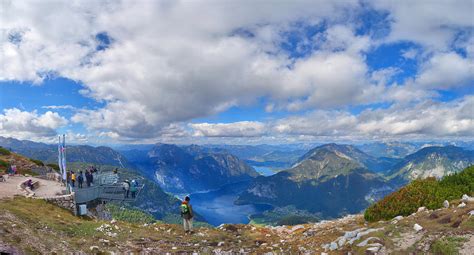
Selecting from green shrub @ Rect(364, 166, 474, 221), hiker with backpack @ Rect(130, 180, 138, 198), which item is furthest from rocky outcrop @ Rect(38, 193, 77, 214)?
green shrub @ Rect(364, 166, 474, 221)

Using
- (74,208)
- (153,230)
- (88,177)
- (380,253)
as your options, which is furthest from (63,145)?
(380,253)

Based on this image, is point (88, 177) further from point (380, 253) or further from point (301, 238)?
→ point (380, 253)

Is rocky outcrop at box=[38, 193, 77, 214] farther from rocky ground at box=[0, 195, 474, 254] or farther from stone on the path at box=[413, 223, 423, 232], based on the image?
stone on the path at box=[413, 223, 423, 232]

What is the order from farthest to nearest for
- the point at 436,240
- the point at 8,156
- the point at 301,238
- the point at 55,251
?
the point at 8,156
the point at 301,238
the point at 55,251
the point at 436,240

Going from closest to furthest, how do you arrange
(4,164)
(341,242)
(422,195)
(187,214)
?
1. (341,242)
2. (422,195)
3. (187,214)
4. (4,164)

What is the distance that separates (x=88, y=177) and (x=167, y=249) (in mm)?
26359

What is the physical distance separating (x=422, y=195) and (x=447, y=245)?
31.3 ft

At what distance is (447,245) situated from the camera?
38.6 feet

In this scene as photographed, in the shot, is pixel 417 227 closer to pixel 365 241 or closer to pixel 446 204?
pixel 365 241

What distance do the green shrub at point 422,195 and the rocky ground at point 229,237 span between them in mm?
1521

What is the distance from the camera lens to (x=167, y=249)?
18141mm

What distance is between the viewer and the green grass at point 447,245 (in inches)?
451

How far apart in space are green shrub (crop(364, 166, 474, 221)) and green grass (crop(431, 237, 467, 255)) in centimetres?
708

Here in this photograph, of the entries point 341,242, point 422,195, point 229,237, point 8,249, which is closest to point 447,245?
point 341,242
